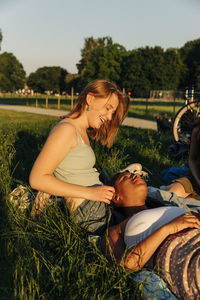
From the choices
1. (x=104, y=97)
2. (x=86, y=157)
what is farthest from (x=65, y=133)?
(x=104, y=97)

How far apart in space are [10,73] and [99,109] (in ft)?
354

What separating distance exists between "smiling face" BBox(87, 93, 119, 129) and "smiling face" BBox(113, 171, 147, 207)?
51 centimetres

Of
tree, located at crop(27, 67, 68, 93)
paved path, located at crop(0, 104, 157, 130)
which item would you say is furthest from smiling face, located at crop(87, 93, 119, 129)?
tree, located at crop(27, 67, 68, 93)

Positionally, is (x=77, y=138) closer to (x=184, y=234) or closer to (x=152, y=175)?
(x=184, y=234)

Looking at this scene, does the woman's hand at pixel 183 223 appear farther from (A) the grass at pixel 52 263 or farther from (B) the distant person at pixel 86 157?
(B) the distant person at pixel 86 157

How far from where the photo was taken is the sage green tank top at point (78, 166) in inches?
99.2

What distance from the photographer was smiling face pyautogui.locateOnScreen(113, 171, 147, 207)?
258cm

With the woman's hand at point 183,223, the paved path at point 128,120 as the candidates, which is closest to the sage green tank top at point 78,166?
the woman's hand at point 183,223

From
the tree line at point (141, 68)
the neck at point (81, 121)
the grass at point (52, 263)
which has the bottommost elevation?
the grass at point (52, 263)

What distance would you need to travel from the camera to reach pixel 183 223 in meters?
2.09

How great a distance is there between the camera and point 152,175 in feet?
15.8

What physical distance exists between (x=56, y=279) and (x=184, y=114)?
6.09 metres

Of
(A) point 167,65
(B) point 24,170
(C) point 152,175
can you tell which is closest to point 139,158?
(C) point 152,175

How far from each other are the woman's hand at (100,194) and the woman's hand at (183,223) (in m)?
0.58
